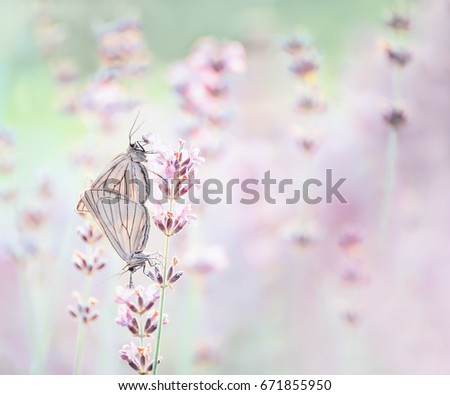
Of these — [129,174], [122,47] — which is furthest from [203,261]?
[122,47]

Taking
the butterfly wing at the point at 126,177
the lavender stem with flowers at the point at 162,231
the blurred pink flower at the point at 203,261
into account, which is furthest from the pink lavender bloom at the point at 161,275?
the blurred pink flower at the point at 203,261

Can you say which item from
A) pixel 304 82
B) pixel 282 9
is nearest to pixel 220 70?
pixel 304 82

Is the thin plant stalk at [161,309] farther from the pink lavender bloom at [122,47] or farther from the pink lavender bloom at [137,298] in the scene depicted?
the pink lavender bloom at [122,47]

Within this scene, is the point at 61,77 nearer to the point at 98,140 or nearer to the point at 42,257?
the point at 98,140

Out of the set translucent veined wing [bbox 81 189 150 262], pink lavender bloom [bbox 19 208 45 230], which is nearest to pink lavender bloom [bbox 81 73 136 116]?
pink lavender bloom [bbox 19 208 45 230]

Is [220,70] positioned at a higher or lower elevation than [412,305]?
higher

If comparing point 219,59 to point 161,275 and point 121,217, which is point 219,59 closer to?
point 121,217

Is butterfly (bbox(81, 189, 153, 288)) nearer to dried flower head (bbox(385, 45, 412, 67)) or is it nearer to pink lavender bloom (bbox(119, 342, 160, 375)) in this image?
pink lavender bloom (bbox(119, 342, 160, 375))
